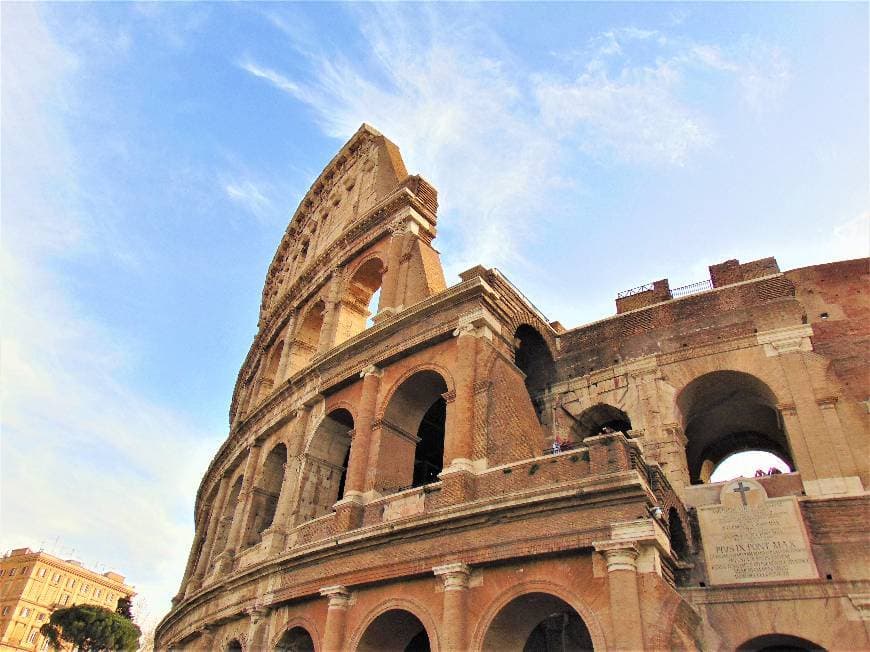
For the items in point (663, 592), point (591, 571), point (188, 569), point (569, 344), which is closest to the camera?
point (663, 592)

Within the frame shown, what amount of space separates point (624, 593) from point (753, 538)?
11.2 feet

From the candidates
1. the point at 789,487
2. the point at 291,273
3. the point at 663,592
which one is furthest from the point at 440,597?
the point at 291,273

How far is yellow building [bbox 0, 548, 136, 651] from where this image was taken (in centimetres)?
5881

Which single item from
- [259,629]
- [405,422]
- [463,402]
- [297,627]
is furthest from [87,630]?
[463,402]

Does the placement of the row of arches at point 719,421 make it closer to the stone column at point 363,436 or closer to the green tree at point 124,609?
the stone column at point 363,436

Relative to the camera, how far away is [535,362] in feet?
49.6

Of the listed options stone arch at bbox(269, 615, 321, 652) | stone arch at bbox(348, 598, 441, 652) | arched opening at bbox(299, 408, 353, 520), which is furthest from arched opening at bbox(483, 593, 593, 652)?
arched opening at bbox(299, 408, 353, 520)

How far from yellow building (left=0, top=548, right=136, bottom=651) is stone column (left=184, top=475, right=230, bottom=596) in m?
48.1

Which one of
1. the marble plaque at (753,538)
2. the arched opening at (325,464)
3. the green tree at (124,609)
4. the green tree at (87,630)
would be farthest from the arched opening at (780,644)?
the green tree at (124,609)

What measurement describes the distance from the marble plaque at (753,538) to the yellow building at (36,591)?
62422 mm

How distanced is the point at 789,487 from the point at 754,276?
5.08m

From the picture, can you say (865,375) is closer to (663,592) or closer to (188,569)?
(663,592)

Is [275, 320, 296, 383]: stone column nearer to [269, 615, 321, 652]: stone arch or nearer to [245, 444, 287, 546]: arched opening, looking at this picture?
[245, 444, 287, 546]: arched opening

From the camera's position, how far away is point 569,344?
1491cm
